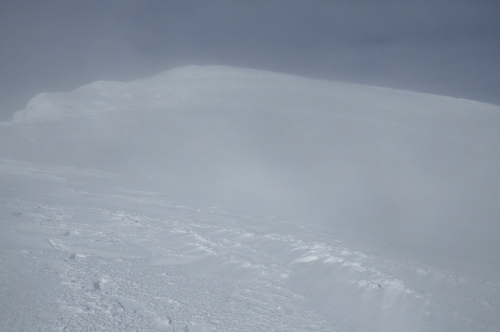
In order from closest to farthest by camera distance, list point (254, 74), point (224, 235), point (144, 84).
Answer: point (224, 235) < point (144, 84) < point (254, 74)

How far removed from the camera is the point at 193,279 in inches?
134

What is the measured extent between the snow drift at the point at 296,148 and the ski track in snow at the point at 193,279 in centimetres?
124

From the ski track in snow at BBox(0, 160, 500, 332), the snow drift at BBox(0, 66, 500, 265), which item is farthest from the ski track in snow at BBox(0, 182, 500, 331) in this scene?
the snow drift at BBox(0, 66, 500, 265)

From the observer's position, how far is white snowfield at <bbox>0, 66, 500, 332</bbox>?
299 centimetres

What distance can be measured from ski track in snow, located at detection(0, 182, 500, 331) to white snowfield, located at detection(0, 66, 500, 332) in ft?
0.06

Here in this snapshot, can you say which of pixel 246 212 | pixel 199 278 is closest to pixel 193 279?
pixel 199 278

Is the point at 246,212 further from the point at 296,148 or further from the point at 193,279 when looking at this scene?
the point at 296,148

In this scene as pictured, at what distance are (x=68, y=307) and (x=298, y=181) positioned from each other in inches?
248

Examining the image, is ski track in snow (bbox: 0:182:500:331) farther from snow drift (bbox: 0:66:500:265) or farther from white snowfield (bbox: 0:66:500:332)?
snow drift (bbox: 0:66:500:265)

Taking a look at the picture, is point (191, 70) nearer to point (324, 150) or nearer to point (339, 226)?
point (324, 150)

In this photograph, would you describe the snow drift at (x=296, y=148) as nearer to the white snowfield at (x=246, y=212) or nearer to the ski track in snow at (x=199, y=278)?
the white snowfield at (x=246, y=212)

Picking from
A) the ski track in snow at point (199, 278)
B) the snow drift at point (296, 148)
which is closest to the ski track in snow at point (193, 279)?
the ski track in snow at point (199, 278)

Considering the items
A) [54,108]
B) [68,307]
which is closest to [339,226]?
[68,307]

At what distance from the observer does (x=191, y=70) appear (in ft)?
49.1
